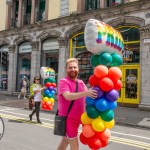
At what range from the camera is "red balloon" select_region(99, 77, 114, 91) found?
3.90m

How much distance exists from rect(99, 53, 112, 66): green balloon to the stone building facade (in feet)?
34.0

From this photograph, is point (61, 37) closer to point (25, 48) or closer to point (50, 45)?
point (50, 45)

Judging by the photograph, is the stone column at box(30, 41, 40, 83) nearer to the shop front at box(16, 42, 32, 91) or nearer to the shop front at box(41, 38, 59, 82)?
the shop front at box(41, 38, 59, 82)

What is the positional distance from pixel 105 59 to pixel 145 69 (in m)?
10.5

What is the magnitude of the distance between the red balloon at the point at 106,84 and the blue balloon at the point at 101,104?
16 cm

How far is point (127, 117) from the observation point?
455 inches

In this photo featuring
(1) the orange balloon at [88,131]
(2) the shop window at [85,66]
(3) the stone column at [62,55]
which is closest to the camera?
(1) the orange balloon at [88,131]

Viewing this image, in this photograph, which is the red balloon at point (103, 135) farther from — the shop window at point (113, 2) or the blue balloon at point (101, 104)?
the shop window at point (113, 2)

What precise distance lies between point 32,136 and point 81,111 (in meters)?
3.55

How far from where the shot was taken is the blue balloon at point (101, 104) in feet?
12.8

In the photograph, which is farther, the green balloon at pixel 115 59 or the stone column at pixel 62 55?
the stone column at pixel 62 55

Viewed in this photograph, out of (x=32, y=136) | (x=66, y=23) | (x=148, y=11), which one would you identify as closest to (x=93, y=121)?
(x=32, y=136)

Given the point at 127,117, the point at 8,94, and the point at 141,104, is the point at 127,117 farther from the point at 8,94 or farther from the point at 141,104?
the point at 8,94

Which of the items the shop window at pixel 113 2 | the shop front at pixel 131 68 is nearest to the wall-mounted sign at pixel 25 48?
the shop window at pixel 113 2
